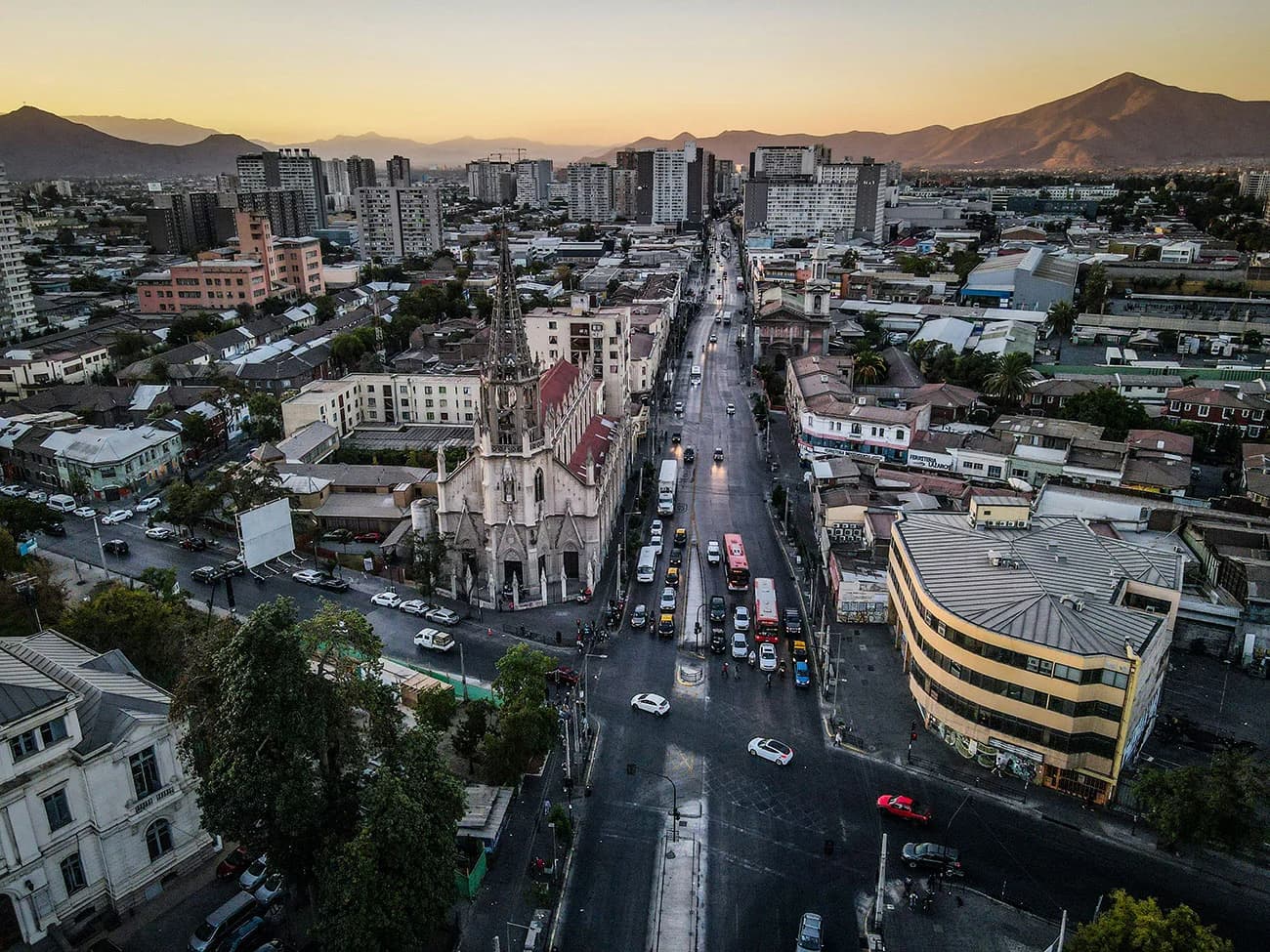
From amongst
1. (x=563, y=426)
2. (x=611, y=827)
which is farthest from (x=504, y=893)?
(x=563, y=426)

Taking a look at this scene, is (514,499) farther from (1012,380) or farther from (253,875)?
(1012,380)

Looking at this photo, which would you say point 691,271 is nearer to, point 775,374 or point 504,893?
point 775,374

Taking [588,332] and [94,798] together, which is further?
[588,332]

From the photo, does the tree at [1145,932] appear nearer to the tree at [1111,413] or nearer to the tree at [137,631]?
the tree at [137,631]

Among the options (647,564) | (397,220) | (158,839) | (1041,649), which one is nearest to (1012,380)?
(647,564)

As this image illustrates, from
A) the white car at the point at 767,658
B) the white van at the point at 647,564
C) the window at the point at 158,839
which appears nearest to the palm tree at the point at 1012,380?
the white van at the point at 647,564

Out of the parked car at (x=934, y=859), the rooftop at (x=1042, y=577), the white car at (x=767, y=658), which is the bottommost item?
the parked car at (x=934, y=859)
